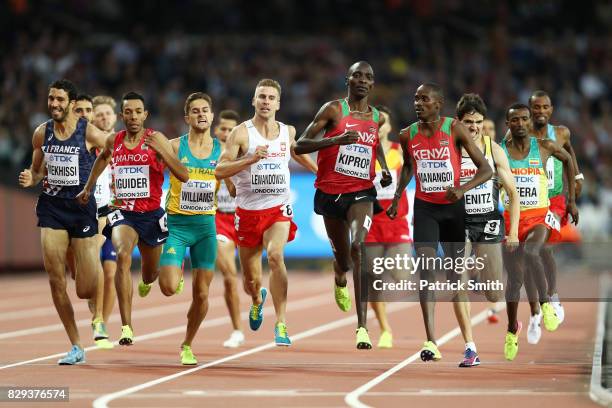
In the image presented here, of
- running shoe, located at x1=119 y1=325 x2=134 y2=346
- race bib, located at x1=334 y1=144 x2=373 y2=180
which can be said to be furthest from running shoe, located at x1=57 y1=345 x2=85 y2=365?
race bib, located at x1=334 y1=144 x2=373 y2=180

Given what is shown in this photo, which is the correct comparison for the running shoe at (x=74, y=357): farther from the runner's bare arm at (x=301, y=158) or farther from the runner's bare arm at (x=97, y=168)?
the runner's bare arm at (x=301, y=158)

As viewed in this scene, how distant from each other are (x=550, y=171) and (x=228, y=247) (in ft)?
12.0

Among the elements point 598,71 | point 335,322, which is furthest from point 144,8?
point 335,322

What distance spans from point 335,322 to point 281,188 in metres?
5.54

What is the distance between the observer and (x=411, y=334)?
53.9 ft

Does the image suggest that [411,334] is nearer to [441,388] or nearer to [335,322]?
[335,322]

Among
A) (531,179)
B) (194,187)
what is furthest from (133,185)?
(531,179)

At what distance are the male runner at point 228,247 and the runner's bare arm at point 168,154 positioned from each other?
185 centimetres

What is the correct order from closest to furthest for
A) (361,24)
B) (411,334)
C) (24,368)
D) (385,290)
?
(24,368)
(385,290)
(411,334)
(361,24)

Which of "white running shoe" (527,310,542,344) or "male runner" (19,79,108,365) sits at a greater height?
"male runner" (19,79,108,365)

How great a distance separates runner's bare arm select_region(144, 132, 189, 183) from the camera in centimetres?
1238

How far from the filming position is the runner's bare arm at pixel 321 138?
12.3 meters

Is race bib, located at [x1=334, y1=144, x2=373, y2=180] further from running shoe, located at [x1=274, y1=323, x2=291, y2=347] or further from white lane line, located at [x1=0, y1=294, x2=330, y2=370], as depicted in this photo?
white lane line, located at [x1=0, y1=294, x2=330, y2=370]

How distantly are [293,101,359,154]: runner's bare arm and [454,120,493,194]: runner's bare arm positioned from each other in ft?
3.04
